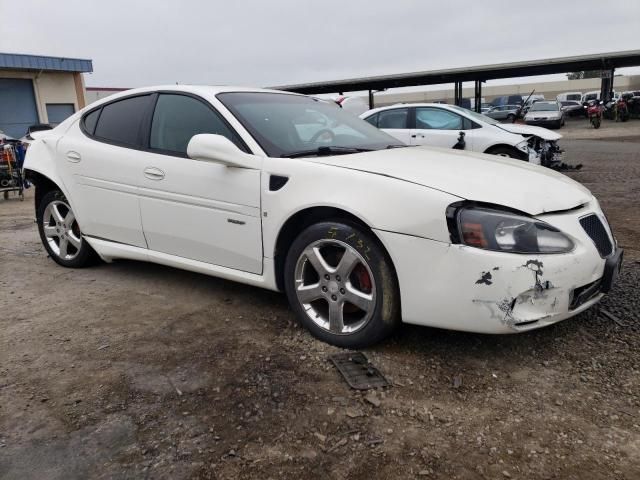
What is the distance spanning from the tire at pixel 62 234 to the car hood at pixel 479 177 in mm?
2490

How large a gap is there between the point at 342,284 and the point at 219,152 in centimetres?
108

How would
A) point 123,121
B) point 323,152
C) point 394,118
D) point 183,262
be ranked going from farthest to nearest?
point 394,118
point 123,121
point 183,262
point 323,152

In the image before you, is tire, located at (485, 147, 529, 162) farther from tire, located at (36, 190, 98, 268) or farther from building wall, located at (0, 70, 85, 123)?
building wall, located at (0, 70, 85, 123)

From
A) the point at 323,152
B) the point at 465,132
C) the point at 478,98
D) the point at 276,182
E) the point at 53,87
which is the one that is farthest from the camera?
the point at 478,98

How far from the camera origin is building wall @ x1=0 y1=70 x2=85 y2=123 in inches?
966

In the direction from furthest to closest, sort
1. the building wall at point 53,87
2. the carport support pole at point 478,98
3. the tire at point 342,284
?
the carport support pole at point 478,98 → the building wall at point 53,87 → the tire at point 342,284

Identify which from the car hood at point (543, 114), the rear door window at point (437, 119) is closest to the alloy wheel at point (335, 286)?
the rear door window at point (437, 119)

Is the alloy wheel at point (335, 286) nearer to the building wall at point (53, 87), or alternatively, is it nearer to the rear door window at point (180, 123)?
the rear door window at point (180, 123)

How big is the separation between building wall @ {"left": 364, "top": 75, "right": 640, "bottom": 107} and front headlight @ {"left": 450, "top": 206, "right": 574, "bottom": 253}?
61.8m

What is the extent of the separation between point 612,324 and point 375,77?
32.5m

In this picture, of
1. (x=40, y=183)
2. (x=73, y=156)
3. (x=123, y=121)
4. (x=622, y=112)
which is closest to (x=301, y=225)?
(x=123, y=121)

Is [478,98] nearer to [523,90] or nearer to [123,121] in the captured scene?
[123,121]

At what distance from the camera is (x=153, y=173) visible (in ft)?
12.0

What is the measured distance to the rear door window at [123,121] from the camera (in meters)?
3.94
